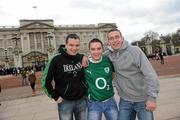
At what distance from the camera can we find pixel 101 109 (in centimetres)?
475

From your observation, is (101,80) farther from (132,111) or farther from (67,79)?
(132,111)

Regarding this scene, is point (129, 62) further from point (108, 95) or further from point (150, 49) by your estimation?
point (150, 49)

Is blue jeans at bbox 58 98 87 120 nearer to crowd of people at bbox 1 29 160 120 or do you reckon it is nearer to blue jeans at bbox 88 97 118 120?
crowd of people at bbox 1 29 160 120

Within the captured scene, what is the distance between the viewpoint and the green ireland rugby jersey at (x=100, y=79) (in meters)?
4.72

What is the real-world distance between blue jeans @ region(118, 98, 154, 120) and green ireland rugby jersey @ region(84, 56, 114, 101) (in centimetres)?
27

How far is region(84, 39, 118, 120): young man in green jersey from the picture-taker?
15.5ft

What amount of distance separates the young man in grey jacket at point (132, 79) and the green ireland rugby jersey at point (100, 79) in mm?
129

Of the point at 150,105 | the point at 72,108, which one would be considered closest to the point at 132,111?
the point at 150,105

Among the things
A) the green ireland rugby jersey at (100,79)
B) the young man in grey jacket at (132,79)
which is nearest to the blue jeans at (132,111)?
the young man in grey jacket at (132,79)

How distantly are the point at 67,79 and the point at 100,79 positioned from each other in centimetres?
48

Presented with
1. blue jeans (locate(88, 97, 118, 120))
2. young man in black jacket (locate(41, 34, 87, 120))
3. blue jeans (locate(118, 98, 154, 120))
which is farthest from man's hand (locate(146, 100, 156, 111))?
young man in black jacket (locate(41, 34, 87, 120))

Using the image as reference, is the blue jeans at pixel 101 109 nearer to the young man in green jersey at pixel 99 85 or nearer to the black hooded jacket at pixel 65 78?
the young man in green jersey at pixel 99 85

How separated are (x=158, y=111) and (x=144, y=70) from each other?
14.0 ft

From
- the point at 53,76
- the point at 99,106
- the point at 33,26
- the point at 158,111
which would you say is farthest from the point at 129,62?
the point at 33,26
